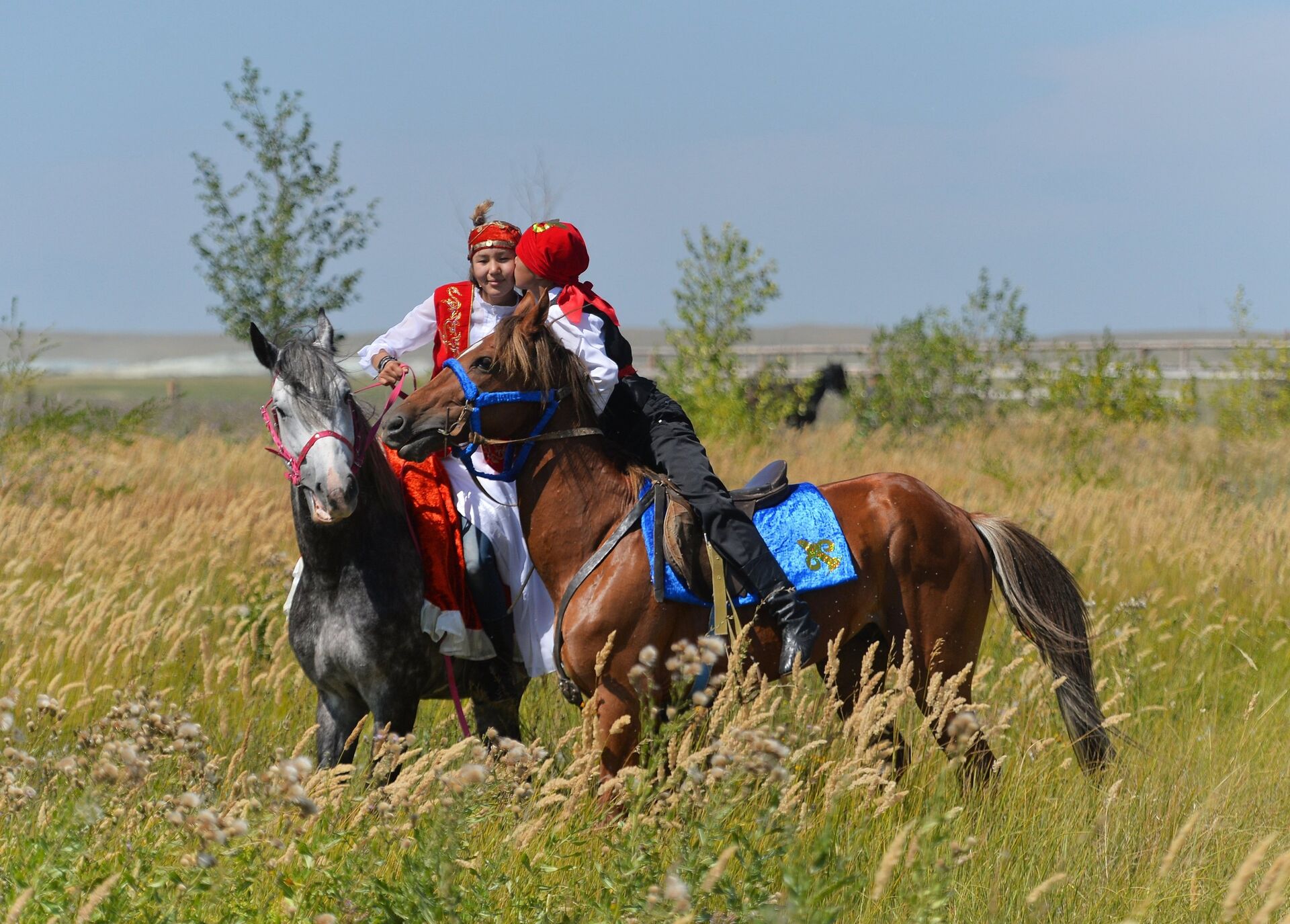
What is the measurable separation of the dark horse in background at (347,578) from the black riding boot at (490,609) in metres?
0.22

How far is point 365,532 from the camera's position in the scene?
4707mm

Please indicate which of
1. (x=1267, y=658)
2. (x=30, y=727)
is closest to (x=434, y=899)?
(x=30, y=727)

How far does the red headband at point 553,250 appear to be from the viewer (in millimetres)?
4824

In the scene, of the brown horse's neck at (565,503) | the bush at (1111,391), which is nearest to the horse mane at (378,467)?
the brown horse's neck at (565,503)

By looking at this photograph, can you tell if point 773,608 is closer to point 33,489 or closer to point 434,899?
point 434,899

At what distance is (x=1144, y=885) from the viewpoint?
3752 mm

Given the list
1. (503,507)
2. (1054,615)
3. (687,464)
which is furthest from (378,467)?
(1054,615)

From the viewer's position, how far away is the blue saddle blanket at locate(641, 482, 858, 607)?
15.1 feet

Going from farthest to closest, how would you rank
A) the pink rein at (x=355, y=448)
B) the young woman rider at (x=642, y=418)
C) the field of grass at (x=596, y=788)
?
the young woman rider at (x=642, y=418)
the pink rein at (x=355, y=448)
the field of grass at (x=596, y=788)

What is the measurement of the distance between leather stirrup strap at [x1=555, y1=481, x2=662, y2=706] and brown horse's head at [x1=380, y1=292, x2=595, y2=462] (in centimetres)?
49

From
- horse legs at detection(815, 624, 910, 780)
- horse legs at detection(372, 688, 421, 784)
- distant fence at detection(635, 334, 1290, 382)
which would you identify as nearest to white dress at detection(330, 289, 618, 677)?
horse legs at detection(372, 688, 421, 784)

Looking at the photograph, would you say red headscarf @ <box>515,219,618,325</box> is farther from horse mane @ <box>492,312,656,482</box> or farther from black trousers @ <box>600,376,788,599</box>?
black trousers @ <box>600,376,788,599</box>

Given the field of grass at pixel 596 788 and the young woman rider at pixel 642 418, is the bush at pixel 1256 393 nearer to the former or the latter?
the field of grass at pixel 596 788

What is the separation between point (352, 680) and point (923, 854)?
2569 mm
